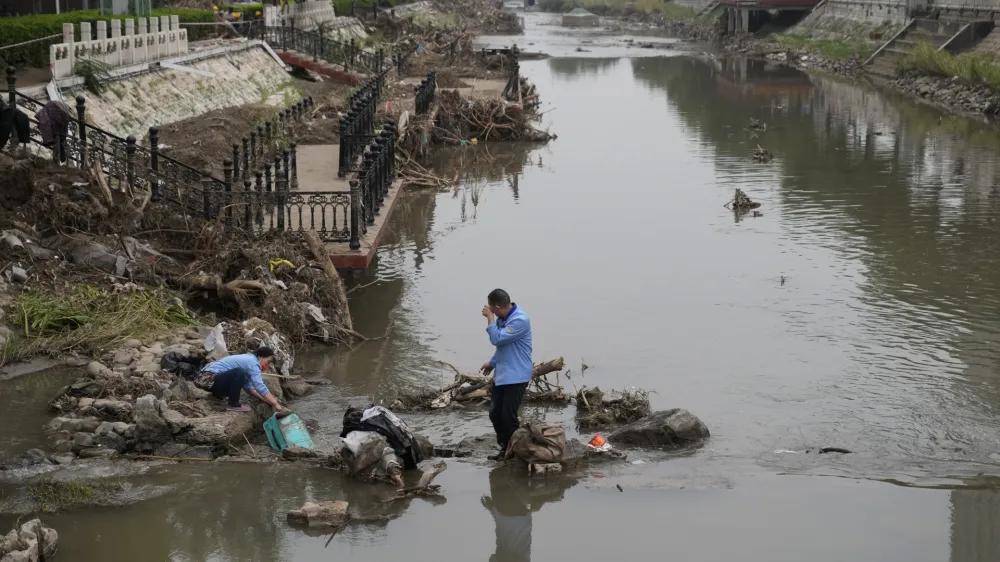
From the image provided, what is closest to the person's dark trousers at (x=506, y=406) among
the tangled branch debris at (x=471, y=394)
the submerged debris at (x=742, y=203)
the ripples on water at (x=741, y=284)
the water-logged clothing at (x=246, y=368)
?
the ripples on water at (x=741, y=284)

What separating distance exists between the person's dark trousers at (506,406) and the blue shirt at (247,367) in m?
2.25

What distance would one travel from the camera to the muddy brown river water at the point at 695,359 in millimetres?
9906

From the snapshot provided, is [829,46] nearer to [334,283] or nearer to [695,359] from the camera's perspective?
[695,359]

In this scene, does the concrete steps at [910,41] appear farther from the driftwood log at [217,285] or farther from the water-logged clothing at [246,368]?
the water-logged clothing at [246,368]

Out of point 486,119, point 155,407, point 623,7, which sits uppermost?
point 623,7

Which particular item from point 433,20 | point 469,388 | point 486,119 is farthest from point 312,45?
→ point 433,20

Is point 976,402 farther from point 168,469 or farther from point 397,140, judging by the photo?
point 397,140

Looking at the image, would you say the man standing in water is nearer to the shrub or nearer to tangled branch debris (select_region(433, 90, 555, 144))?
tangled branch debris (select_region(433, 90, 555, 144))

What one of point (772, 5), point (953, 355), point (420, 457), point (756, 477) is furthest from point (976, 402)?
point (772, 5)

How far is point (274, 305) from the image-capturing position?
14656mm

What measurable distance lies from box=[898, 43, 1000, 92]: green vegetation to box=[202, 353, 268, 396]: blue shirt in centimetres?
3711

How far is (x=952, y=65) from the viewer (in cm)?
4662

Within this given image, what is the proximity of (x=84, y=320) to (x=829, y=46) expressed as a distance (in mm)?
58886

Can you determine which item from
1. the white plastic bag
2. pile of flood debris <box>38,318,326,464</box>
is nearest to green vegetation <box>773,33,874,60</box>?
the white plastic bag
